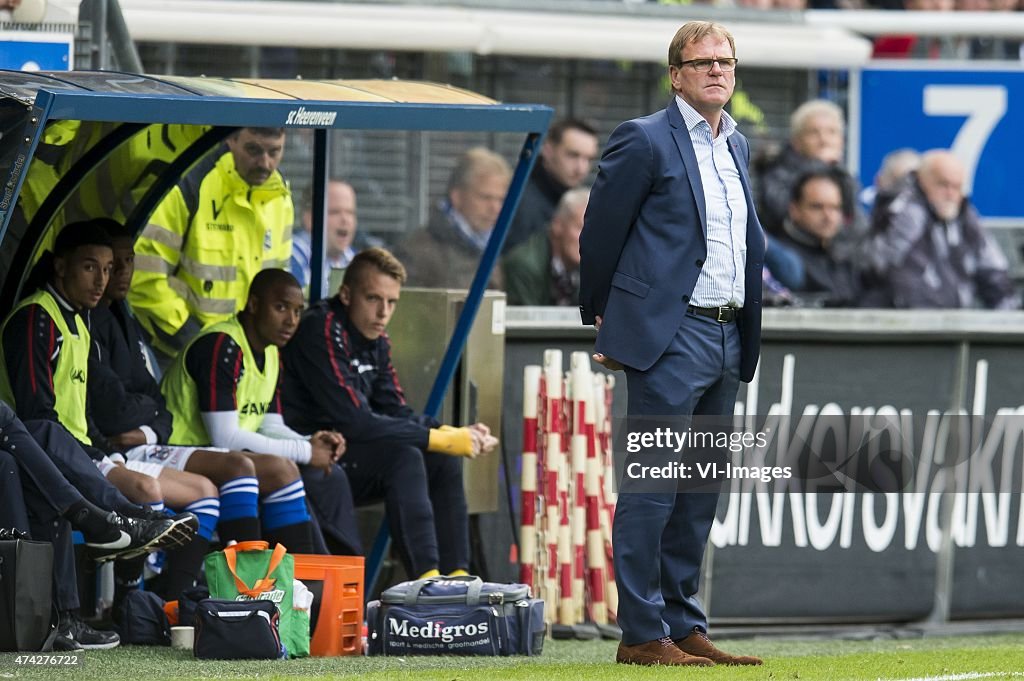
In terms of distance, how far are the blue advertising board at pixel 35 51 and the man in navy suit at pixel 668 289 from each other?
9.32 ft

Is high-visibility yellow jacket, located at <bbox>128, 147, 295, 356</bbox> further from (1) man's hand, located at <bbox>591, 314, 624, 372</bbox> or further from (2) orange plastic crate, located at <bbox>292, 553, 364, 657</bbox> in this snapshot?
(1) man's hand, located at <bbox>591, 314, 624, 372</bbox>

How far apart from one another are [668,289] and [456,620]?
5.61 feet

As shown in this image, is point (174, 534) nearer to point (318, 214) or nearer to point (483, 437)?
point (483, 437)

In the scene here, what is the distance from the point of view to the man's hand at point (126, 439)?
8.06m

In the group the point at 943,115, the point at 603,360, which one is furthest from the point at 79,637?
the point at 943,115

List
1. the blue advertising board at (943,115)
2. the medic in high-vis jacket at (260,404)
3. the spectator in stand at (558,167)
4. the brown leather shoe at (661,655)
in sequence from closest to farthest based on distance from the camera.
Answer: the brown leather shoe at (661,655), the medic in high-vis jacket at (260,404), the spectator in stand at (558,167), the blue advertising board at (943,115)

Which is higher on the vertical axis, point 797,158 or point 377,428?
point 797,158

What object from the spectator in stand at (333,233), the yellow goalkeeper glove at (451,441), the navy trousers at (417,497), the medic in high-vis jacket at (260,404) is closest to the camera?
the medic in high-vis jacket at (260,404)

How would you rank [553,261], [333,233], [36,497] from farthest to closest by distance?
[553,261] → [333,233] → [36,497]

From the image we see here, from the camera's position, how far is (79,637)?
24.6ft

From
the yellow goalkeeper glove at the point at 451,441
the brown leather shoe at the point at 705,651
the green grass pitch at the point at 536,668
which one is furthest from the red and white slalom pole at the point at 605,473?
the brown leather shoe at the point at 705,651

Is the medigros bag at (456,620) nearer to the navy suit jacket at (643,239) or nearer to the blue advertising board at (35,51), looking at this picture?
the navy suit jacket at (643,239)

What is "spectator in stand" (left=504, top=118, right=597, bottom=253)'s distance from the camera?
1073 cm

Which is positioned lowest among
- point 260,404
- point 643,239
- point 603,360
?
point 260,404
